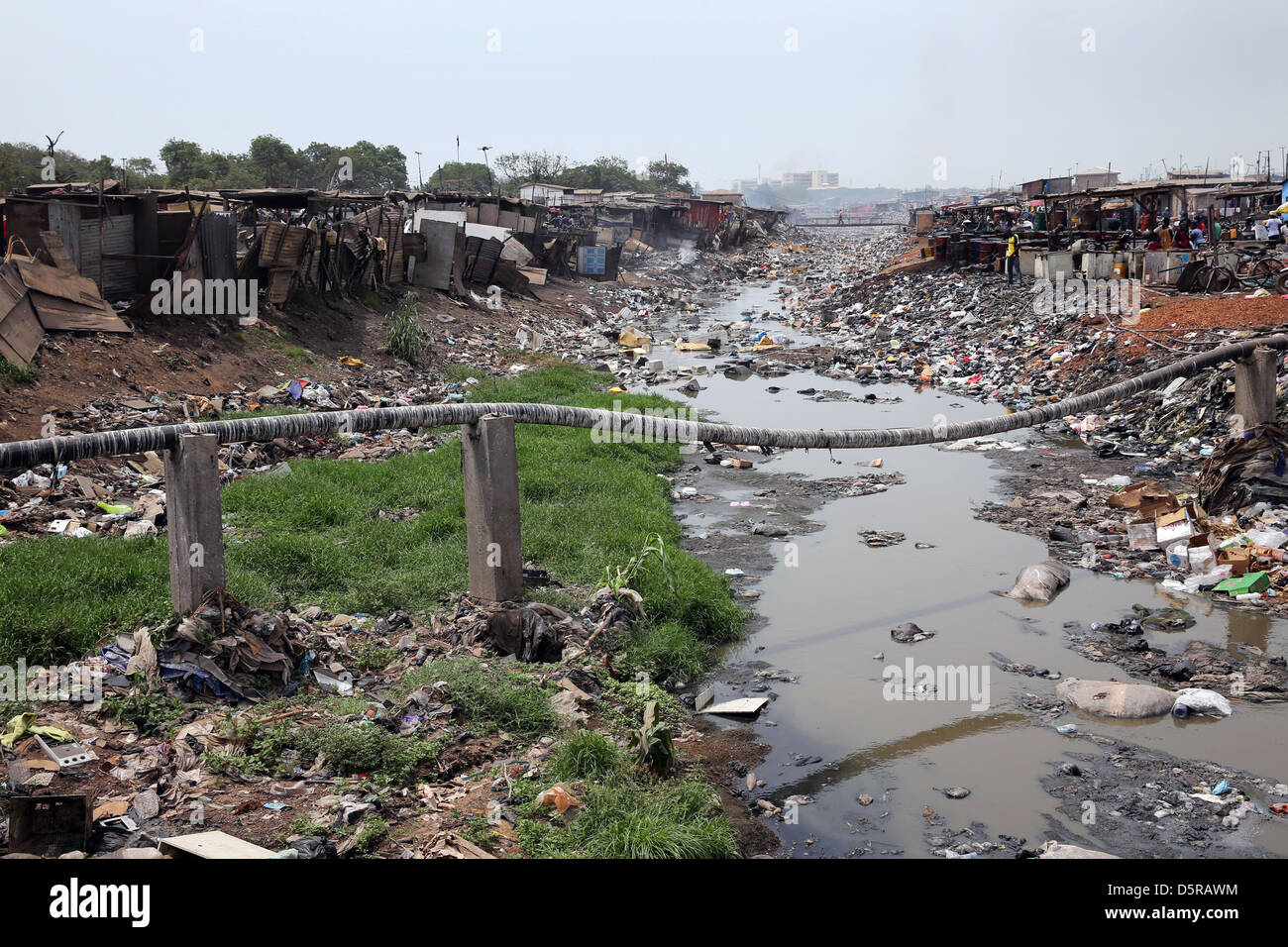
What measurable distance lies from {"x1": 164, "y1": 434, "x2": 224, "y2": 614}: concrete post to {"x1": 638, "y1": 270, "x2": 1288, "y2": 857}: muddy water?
8.84ft

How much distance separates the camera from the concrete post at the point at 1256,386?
7199 mm

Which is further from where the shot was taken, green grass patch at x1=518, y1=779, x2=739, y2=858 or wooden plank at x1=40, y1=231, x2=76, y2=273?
wooden plank at x1=40, y1=231, x2=76, y2=273

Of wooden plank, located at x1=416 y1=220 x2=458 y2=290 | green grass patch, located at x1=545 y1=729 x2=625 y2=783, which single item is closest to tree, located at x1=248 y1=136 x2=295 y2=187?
wooden plank, located at x1=416 y1=220 x2=458 y2=290

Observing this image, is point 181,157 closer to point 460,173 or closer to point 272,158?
point 272,158

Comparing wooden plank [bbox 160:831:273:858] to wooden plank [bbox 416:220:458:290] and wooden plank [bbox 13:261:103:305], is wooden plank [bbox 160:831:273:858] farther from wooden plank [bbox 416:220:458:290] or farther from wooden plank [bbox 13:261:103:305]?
wooden plank [bbox 416:220:458:290]

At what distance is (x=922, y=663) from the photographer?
5.73 metres

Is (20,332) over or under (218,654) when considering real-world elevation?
over

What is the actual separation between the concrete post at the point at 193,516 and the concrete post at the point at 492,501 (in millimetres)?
1243

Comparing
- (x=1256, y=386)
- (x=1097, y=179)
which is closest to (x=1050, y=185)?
(x=1097, y=179)

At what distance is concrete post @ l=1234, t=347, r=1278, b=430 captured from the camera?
7.20 metres

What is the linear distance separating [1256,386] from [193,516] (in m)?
7.33

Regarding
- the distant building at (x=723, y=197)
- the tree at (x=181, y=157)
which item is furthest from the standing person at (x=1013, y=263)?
the distant building at (x=723, y=197)
